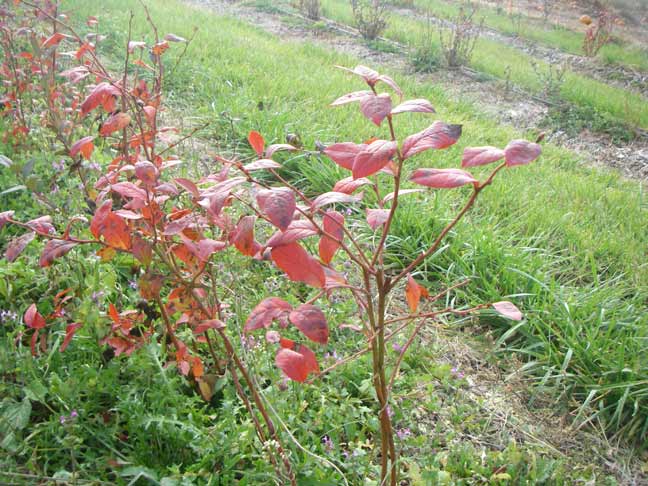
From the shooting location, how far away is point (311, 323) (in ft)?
3.37

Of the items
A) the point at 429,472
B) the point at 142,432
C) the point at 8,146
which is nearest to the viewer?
the point at 429,472

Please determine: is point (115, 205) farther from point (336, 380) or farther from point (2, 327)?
point (336, 380)

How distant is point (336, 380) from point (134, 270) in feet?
2.76

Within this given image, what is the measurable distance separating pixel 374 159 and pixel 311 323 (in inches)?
13.1

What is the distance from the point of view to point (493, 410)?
6.65 feet

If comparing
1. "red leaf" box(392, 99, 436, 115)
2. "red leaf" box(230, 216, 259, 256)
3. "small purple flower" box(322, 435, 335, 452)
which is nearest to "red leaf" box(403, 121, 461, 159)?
"red leaf" box(392, 99, 436, 115)

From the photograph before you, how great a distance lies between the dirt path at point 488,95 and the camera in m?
5.04

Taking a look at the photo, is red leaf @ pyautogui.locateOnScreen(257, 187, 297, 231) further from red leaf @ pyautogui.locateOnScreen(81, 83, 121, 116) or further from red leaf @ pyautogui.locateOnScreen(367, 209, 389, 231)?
red leaf @ pyautogui.locateOnScreen(81, 83, 121, 116)

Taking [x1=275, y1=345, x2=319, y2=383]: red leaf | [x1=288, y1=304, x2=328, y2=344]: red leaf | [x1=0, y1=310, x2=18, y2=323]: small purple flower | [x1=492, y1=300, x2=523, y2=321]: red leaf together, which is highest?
[x1=288, y1=304, x2=328, y2=344]: red leaf

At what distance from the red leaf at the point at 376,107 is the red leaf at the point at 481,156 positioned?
0.52 ft

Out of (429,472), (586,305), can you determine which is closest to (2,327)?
(429,472)

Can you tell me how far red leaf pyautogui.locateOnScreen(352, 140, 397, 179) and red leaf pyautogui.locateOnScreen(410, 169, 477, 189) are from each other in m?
0.08

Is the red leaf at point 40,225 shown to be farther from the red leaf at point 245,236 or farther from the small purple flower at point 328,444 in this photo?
the small purple flower at point 328,444

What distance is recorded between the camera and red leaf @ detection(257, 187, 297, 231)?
0.90 meters
